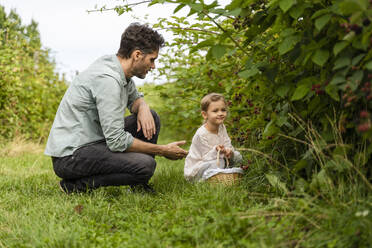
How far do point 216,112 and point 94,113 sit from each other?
1.16m

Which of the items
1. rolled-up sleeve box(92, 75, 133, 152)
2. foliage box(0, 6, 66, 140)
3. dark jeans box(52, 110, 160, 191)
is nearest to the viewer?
rolled-up sleeve box(92, 75, 133, 152)

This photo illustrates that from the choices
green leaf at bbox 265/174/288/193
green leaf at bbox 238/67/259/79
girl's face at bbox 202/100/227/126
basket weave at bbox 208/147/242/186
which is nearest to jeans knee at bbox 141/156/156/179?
basket weave at bbox 208/147/242/186

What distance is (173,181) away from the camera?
3924 mm

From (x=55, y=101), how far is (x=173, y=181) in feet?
17.5

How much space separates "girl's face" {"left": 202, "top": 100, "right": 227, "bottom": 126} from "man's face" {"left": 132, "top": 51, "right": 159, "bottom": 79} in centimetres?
72

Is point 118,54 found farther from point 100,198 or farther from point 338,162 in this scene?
point 338,162

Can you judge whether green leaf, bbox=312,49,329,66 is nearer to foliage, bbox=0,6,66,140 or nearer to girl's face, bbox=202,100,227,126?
girl's face, bbox=202,100,227,126

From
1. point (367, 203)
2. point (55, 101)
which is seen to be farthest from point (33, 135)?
point (367, 203)

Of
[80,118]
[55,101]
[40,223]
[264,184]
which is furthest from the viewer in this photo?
[55,101]

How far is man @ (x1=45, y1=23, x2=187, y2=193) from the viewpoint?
3.36 meters

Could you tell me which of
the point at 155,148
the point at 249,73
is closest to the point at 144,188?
the point at 155,148

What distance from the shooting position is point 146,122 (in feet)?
12.4

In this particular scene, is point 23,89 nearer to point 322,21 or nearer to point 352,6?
point 322,21

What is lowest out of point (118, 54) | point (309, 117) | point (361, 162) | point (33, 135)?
point (33, 135)
